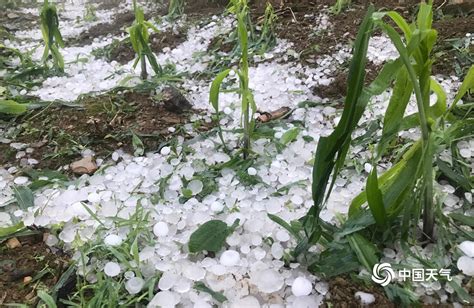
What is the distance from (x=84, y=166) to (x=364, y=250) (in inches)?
33.3

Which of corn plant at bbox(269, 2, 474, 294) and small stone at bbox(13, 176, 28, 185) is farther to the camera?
small stone at bbox(13, 176, 28, 185)

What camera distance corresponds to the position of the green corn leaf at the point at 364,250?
0.87 m

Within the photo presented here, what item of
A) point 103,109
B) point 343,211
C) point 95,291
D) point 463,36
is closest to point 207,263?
point 95,291

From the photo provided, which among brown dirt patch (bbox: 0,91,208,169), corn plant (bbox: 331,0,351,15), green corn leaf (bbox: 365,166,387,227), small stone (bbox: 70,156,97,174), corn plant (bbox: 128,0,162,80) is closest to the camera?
green corn leaf (bbox: 365,166,387,227)

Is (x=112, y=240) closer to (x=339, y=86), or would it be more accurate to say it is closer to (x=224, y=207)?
(x=224, y=207)

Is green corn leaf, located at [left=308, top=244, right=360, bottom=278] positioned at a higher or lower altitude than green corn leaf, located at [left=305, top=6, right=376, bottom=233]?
lower

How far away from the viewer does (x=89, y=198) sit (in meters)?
1.15

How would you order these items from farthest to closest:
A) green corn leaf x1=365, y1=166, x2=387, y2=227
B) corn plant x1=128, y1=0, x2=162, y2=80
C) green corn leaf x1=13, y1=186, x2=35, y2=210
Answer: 1. corn plant x1=128, y1=0, x2=162, y2=80
2. green corn leaf x1=13, y1=186, x2=35, y2=210
3. green corn leaf x1=365, y1=166, x2=387, y2=227

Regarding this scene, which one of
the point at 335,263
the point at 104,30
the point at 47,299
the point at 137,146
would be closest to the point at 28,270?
the point at 47,299

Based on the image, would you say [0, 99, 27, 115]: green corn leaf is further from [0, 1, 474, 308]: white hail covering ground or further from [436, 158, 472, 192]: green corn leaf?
[436, 158, 472, 192]: green corn leaf

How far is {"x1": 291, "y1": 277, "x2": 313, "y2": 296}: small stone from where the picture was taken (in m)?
0.85

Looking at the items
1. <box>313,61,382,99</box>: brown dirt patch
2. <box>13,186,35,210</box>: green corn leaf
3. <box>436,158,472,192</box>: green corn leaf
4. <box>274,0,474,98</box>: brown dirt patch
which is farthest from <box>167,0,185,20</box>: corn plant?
<box>436,158,472,192</box>: green corn leaf

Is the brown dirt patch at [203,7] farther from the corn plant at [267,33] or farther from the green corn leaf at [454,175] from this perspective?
the green corn leaf at [454,175]

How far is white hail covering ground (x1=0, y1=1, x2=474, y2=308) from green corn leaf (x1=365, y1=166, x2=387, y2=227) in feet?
0.29
